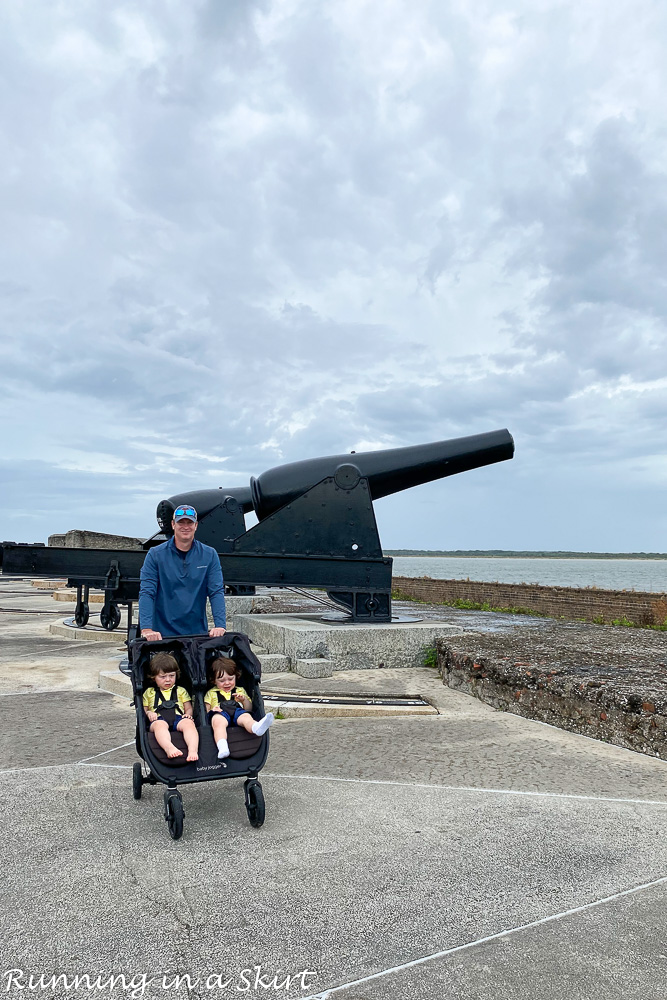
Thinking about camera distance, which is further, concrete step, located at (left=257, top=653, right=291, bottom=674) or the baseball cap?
concrete step, located at (left=257, top=653, right=291, bottom=674)

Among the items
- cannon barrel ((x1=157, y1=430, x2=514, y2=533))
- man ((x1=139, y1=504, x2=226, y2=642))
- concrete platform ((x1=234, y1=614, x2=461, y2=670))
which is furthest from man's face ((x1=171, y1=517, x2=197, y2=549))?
cannon barrel ((x1=157, y1=430, x2=514, y2=533))

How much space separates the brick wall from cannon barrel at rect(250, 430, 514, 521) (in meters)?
5.13

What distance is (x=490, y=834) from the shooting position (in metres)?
2.87

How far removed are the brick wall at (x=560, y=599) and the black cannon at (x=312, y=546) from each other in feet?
19.1

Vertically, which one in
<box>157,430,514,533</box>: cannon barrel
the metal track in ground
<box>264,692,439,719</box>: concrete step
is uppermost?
<box>157,430,514,533</box>: cannon barrel

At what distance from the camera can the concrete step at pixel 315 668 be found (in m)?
6.54

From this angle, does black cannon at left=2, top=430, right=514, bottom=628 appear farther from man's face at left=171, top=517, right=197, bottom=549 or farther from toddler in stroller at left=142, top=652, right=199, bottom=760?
toddler in stroller at left=142, top=652, right=199, bottom=760

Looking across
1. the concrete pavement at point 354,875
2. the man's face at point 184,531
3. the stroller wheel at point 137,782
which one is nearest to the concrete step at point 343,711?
the concrete pavement at point 354,875

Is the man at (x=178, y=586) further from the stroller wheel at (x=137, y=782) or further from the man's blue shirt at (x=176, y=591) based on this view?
the stroller wheel at (x=137, y=782)

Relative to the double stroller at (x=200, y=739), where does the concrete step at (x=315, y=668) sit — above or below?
below

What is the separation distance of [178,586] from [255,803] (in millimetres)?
1140

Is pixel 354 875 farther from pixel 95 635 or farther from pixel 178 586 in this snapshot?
pixel 95 635

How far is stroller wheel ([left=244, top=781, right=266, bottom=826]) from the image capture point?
2.93 m

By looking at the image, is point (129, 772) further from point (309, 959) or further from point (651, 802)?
point (651, 802)
